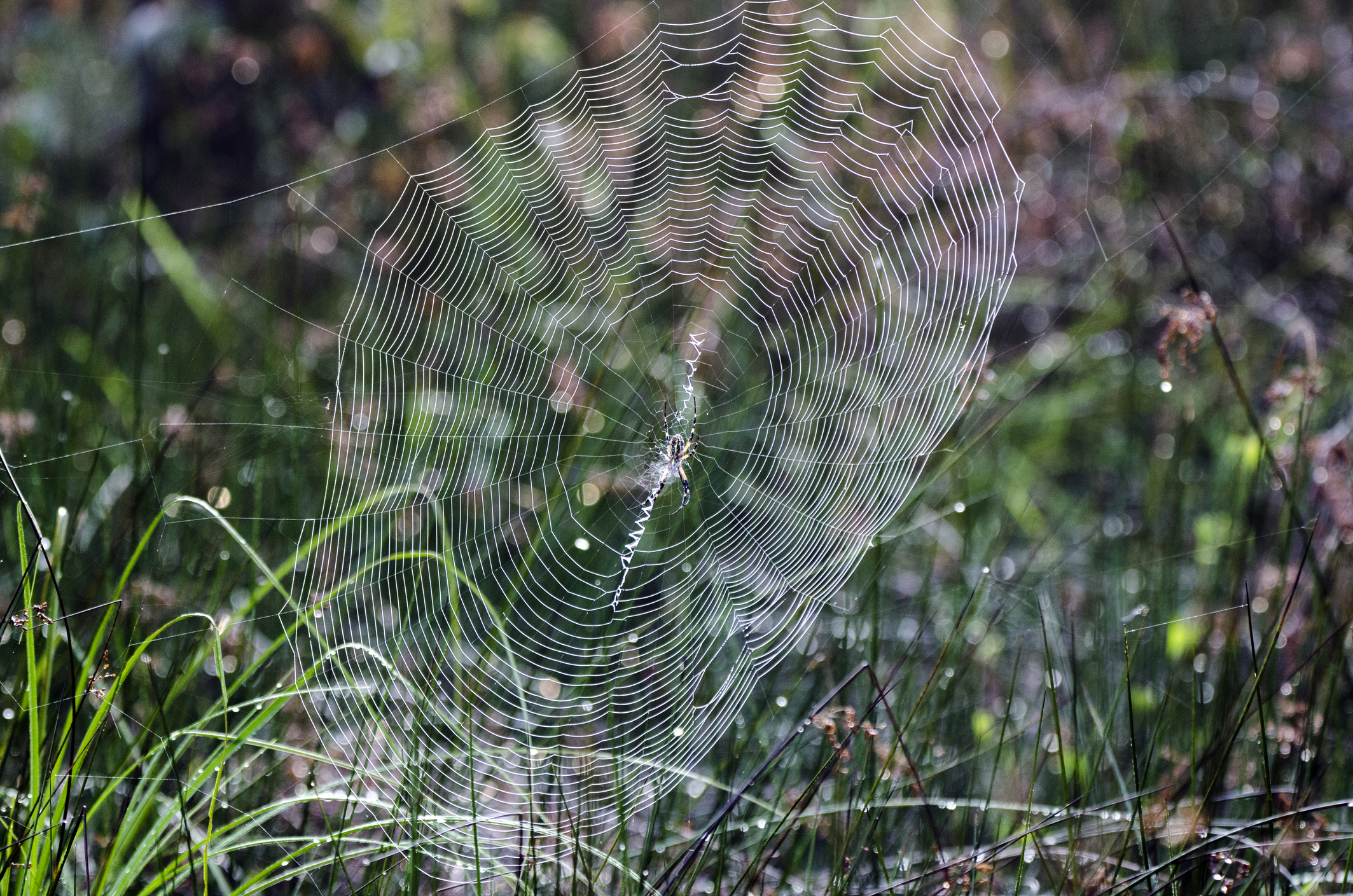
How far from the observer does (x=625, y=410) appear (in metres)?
3.47

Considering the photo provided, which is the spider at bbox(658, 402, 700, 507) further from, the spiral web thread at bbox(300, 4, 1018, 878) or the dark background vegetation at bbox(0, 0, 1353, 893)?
the dark background vegetation at bbox(0, 0, 1353, 893)

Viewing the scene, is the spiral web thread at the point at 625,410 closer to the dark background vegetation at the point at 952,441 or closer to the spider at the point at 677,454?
the spider at the point at 677,454

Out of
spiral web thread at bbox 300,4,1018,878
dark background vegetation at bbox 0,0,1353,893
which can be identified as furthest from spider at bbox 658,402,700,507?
dark background vegetation at bbox 0,0,1353,893

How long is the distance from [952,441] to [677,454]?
885mm

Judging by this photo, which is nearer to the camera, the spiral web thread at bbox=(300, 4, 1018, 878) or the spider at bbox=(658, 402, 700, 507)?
the spiral web thread at bbox=(300, 4, 1018, 878)

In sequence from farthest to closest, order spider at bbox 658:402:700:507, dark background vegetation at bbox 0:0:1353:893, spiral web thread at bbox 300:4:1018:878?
1. spider at bbox 658:402:700:507
2. spiral web thread at bbox 300:4:1018:878
3. dark background vegetation at bbox 0:0:1353:893

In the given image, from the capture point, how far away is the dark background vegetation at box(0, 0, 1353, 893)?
199cm

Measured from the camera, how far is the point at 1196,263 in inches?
182

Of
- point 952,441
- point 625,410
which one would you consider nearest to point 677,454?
point 625,410

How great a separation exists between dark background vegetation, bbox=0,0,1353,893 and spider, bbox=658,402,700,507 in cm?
60

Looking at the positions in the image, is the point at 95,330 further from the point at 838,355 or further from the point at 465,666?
the point at 838,355

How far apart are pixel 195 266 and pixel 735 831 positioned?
143 inches

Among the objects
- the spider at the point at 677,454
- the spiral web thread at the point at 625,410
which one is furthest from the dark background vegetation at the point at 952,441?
the spider at the point at 677,454

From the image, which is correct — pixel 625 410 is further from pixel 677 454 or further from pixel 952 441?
pixel 952 441
